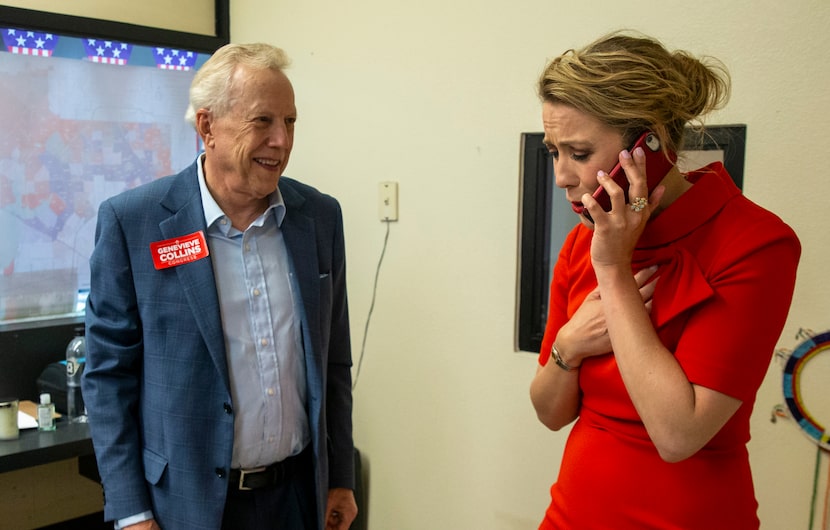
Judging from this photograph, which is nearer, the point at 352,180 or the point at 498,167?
the point at 498,167

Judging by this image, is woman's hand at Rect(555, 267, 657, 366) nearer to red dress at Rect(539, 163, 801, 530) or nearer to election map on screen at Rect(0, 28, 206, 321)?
red dress at Rect(539, 163, 801, 530)

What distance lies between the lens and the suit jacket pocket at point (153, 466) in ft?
5.17

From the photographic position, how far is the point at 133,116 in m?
3.12

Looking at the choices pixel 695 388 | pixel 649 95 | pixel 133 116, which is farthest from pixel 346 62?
pixel 695 388

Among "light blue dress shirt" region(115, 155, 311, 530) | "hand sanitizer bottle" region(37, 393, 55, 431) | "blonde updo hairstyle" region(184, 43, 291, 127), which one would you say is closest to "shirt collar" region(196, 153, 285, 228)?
"light blue dress shirt" region(115, 155, 311, 530)

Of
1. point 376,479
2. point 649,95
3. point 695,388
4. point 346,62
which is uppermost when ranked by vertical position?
point 346,62

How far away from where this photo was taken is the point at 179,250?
1587 mm

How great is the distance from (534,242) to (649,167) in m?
1.14

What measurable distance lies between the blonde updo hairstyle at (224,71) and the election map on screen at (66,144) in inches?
59.9

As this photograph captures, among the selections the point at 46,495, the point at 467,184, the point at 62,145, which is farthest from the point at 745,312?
the point at 46,495

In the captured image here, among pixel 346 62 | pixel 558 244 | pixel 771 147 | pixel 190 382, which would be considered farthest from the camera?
pixel 346 62

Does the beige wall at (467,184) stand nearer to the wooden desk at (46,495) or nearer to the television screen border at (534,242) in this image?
the television screen border at (534,242)

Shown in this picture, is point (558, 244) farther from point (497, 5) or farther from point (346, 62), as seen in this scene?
point (346, 62)

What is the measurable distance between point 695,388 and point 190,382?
99 centimetres
